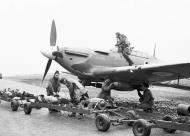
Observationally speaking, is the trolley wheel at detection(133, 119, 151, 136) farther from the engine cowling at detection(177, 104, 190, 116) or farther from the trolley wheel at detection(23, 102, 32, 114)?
the trolley wheel at detection(23, 102, 32, 114)

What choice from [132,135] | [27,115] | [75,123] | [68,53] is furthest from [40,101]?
[132,135]

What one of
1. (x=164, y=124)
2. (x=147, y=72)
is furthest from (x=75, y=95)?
(x=164, y=124)

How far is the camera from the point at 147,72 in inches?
420

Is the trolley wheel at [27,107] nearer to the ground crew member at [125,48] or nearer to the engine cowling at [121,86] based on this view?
the engine cowling at [121,86]

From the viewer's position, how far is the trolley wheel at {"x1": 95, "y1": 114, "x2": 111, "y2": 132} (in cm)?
681

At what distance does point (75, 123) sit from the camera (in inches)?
323

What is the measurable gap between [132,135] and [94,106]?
1.79m

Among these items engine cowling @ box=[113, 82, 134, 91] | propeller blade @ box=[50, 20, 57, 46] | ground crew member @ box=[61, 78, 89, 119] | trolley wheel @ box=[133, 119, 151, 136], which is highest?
propeller blade @ box=[50, 20, 57, 46]

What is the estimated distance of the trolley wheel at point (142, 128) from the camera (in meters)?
5.96

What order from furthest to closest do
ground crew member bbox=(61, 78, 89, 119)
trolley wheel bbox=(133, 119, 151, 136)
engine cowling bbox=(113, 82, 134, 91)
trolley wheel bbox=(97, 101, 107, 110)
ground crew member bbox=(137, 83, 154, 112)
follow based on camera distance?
1. engine cowling bbox=(113, 82, 134, 91)
2. ground crew member bbox=(137, 83, 154, 112)
3. ground crew member bbox=(61, 78, 89, 119)
4. trolley wheel bbox=(97, 101, 107, 110)
5. trolley wheel bbox=(133, 119, 151, 136)

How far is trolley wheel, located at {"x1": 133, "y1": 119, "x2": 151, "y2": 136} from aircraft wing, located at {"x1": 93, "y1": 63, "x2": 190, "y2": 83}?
11.6ft

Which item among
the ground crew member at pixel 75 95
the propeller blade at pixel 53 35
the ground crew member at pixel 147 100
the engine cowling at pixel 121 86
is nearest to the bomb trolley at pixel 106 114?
the ground crew member at pixel 75 95

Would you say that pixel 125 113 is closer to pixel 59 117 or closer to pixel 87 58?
pixel 59 117

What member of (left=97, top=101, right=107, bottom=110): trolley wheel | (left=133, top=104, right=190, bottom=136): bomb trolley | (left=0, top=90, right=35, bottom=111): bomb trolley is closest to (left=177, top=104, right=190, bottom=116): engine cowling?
(left=133, top=104, right=190, bottom=136): bomb trolley
